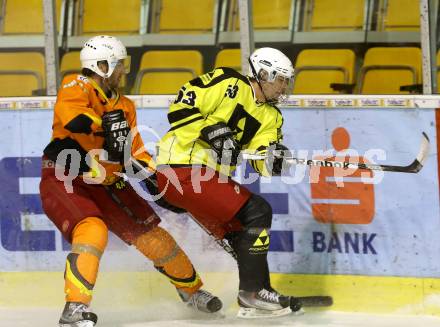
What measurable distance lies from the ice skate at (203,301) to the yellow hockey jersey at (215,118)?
24.6 inches

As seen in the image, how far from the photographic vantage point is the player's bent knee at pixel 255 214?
4.64 metres

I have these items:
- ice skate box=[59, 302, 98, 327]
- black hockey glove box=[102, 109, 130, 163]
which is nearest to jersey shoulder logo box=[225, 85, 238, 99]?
black hockey glove box=[102, 109, 130, 163]

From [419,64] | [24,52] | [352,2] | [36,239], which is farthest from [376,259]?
[24,52]

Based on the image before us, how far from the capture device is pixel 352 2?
5.23m

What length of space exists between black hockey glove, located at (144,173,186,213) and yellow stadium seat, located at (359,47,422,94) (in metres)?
1.09

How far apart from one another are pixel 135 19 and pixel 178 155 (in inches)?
49.0

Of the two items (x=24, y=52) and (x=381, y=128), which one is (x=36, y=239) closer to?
(x=24, y=52)

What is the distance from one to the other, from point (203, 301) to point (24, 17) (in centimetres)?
189

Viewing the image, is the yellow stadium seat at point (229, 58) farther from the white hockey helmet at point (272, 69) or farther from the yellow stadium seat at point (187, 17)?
the white hockey helmet at point (272, 69)

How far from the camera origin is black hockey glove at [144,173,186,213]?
4.91 m

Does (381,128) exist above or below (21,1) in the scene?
below

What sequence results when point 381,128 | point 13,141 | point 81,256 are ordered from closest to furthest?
point 81,256
point 381,128
point 13,141

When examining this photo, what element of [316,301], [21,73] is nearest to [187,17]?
[21,73]

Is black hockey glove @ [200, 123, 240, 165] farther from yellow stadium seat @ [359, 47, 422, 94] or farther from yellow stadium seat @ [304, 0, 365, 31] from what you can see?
yellow stadium seat @ [304, 0, 365, 31]
